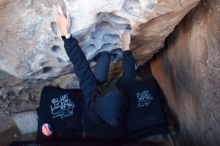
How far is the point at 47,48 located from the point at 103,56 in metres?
0.27

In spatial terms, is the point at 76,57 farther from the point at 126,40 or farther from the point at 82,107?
the point at 82,107

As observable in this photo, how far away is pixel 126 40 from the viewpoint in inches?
67.9

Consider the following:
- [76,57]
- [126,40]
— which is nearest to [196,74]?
[126,40]

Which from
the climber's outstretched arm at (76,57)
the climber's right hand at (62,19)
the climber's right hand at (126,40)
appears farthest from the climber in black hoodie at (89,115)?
Answer: the climber's right hand at (62,19)

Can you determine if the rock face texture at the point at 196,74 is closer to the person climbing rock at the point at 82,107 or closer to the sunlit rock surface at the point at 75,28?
the sunlit rock surface at the point at 75,28

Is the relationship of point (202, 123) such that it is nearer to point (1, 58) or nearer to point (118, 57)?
point (118, 57)

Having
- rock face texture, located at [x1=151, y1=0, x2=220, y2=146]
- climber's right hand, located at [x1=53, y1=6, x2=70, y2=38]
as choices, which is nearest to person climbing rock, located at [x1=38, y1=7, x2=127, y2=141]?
climber's right hand, located at [x1=53, y1=6, x2=70, y2=38]

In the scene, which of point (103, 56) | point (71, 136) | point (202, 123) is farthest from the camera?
point (71, 136)

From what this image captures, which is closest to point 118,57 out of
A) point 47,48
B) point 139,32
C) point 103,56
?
point 103,56

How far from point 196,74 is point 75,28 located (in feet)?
1.86

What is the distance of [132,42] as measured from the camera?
1872 mm

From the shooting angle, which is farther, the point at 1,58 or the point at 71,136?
the point at 71,136

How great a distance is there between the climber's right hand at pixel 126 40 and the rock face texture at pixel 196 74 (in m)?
0.26

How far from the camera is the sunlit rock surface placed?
158 centimetres
